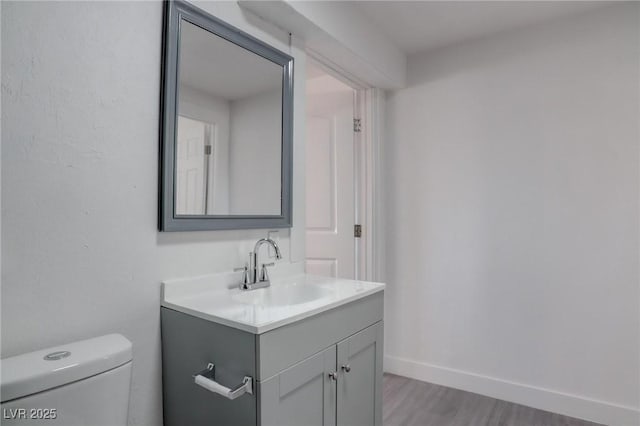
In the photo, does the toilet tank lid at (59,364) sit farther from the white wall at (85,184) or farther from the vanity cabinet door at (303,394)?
the vanity cabinet door at (303,394)

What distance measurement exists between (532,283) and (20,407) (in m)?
2.30

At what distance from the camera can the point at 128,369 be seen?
946mm

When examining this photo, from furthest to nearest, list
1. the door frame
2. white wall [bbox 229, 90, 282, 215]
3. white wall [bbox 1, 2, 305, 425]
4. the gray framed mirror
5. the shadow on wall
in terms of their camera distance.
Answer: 1. the door frame
2. the shadow on wall
3. white wall [bbox 229, 90, 282, 215]
4. the gray framed mirror
5. white wall [bbox 1, 2, 305, 425]

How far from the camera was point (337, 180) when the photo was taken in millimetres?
2592

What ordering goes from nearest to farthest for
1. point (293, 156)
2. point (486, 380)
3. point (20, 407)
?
point (20, 407) < point (293, 156) < point (486, 380)

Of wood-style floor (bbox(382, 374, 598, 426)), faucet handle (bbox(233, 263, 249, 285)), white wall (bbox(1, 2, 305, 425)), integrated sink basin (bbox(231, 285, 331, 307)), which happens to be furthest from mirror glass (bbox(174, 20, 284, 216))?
wood-style floor (bbox(382, 374, 598, 426))

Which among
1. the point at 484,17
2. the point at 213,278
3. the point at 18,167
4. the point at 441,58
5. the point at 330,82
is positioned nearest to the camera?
the point at 18,167

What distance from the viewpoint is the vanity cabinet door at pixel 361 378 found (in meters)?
1.32

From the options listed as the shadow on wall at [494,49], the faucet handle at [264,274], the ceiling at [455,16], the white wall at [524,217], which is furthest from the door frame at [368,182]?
the faucet handle at [264,274]

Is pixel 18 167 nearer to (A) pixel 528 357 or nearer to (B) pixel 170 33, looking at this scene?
(B) pixel 170 33

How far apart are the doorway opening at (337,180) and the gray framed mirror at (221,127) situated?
36.2 inches

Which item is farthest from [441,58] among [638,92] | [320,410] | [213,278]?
[320,410]

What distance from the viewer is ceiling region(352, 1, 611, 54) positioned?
6.25ft

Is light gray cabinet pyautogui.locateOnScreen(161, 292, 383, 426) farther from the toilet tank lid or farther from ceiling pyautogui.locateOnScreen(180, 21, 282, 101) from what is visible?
ceiling pyautogui.locateOnScreen(180, 21, 282, 101)
